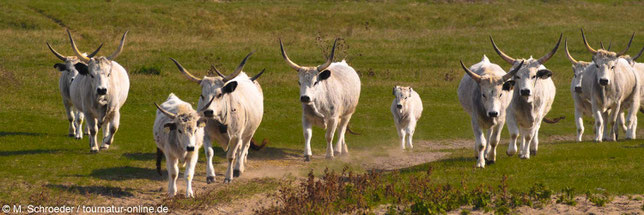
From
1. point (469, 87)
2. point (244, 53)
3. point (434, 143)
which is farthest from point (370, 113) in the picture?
point (244, 53)

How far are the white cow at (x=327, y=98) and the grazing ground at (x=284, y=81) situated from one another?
751mm

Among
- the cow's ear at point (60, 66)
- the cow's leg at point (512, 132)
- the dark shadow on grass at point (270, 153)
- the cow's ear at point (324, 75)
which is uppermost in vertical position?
the cow's ear at point (324, 75)

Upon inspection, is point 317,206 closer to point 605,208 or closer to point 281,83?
point 605,208

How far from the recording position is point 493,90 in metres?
16.1

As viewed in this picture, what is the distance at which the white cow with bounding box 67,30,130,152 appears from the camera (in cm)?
1814

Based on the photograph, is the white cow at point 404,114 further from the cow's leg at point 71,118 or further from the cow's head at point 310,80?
the cow's leg at point 71,118

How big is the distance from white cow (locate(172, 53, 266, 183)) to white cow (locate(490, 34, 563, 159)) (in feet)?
17.4

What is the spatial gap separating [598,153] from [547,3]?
53.3 metres

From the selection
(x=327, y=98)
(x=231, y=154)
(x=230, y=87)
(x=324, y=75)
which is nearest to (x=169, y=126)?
(x=230, y=87)

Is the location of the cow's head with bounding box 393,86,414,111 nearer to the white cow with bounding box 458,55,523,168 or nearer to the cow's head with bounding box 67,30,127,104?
the white cow with bounding box 458,55,523,168

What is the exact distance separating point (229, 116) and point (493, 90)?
17.0 ft

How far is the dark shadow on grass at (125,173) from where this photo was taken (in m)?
15.8

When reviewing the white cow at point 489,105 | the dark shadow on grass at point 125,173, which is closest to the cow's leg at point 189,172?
the dark shadow on grass at point 125,173

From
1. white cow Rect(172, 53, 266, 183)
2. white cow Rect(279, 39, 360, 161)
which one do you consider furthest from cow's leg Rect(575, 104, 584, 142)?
white cow Rect(172, 53, 266, 183)
